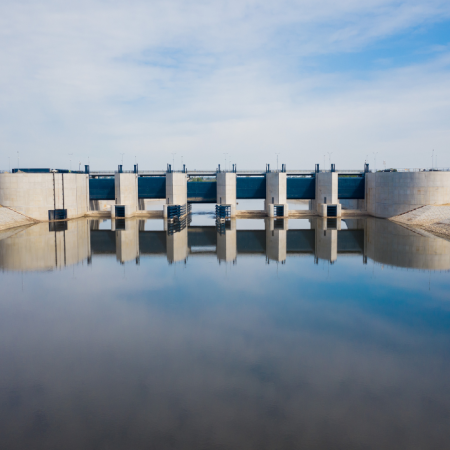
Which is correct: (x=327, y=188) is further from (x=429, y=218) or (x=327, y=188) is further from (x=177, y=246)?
(x=177, y=246)

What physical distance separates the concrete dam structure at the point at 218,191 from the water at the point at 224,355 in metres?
30.0

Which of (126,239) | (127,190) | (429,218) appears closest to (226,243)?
(126,239)

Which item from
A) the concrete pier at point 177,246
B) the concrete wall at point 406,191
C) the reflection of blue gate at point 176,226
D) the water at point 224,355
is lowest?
the water at point 224,355

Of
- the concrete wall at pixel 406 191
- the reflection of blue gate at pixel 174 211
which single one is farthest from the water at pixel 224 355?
the reflection of blue gate at pixel 174 211

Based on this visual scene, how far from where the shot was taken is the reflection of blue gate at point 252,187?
2901 inches

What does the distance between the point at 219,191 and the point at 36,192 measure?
29456mm

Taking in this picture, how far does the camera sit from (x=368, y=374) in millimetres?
14820

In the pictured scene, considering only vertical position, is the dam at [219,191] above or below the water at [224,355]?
above

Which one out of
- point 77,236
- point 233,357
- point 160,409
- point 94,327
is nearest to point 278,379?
point 233,357

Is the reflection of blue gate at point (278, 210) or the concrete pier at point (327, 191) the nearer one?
the concrete pier at point (327, 191)

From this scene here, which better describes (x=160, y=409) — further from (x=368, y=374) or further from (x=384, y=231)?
(x=384, y=231)

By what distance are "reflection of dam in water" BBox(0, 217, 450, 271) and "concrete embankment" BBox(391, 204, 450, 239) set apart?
352 cm

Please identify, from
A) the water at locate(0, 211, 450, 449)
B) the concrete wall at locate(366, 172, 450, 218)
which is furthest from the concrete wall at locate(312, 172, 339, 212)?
the water at locate(0, 211, 450, 449)

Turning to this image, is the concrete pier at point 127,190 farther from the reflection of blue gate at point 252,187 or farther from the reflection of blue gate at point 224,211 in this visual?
the reflection of blue gate at point 252,187
